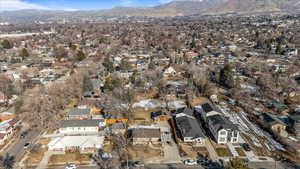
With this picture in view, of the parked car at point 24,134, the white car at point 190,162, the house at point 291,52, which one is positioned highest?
the house at point 291,52

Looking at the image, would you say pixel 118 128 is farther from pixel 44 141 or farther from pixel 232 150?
pixel 232 150

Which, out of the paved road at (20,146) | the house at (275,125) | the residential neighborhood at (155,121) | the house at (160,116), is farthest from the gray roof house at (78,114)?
the house at (275,125)

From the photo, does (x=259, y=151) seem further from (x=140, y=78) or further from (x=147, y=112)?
(x=140, y=78)

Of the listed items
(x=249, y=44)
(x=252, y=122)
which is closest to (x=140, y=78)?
(x=252, y=122)

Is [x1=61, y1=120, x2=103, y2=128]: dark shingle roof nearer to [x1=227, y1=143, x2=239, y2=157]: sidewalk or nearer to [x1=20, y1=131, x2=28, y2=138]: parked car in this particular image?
[x1=20, y1=131, x2=28, y2=138]: parked car

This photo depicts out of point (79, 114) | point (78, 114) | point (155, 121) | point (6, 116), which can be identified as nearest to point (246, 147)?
point (155, 121)

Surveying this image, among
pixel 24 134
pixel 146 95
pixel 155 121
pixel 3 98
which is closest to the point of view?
pixel 24 134

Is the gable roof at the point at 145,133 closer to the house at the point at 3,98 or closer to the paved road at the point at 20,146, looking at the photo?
the paved road at the point at 20,146

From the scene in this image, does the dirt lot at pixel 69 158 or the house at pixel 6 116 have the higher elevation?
the house at pixel 6 116
